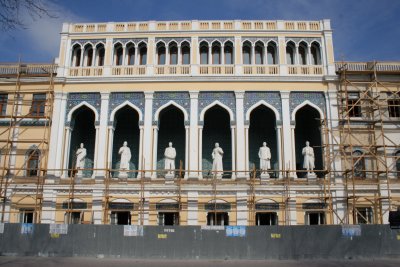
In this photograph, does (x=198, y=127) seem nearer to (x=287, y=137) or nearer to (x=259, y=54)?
(x=287, y=137)

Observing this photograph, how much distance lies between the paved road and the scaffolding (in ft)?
20.6

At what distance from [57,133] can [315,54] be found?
1821 centimetres

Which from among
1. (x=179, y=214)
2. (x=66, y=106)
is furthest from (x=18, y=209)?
(x=179, y=214)

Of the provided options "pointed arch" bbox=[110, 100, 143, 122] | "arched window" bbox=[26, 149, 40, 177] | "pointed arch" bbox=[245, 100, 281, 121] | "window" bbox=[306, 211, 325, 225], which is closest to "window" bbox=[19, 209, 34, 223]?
"arched window" bbox=[26, 149, 40, 177]

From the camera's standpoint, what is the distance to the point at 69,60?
28156 millimetres

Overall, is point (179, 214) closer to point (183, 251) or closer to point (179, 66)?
point (183, 251)

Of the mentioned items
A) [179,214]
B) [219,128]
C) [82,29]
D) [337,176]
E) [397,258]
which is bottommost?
[397,258]

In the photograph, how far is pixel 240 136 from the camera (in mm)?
26031

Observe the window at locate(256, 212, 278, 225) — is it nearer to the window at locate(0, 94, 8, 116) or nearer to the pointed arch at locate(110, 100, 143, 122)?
the pointed arch at locate(110, 100, 143, 122)

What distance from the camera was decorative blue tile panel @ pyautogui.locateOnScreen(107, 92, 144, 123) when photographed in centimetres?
2712

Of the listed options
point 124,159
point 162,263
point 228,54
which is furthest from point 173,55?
point 162,263

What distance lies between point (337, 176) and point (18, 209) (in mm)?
19817

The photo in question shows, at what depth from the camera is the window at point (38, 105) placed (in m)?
27.4

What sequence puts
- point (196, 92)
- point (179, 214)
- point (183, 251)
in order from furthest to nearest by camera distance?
point (196, 92)
point (179, 214)
point (183, 251)
